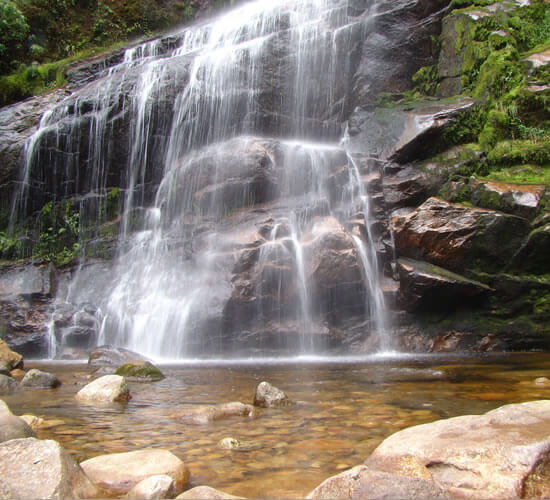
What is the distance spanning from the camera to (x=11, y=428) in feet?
9.88

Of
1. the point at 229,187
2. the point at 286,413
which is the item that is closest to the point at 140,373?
the point at 286,413

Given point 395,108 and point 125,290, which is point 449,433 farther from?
point 395,108

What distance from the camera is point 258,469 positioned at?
289cm

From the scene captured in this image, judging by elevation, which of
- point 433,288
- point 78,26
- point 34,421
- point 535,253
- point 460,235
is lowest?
point 34,421

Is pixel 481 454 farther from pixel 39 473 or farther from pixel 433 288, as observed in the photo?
pixel 433 288

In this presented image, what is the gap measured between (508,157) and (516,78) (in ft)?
8.47

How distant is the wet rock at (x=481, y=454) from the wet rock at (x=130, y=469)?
120 centimetres

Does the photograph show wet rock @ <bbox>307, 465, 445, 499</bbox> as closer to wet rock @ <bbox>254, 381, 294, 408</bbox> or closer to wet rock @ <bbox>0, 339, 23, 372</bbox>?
wet rock @ <bbox>254, 381, 294, 408</bbox>

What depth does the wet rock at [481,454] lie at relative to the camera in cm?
219

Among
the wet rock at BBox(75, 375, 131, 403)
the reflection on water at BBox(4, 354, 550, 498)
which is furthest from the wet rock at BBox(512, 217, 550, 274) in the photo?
the wet rock at BBox(75, 375, 131, 403)

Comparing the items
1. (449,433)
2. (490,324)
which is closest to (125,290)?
(490,324)

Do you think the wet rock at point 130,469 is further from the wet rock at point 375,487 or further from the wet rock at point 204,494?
the wet rock at point 375,487

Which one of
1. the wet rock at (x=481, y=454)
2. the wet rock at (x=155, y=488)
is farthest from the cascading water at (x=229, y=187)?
the wet rock at (x=155, y=488)

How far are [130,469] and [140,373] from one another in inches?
164
